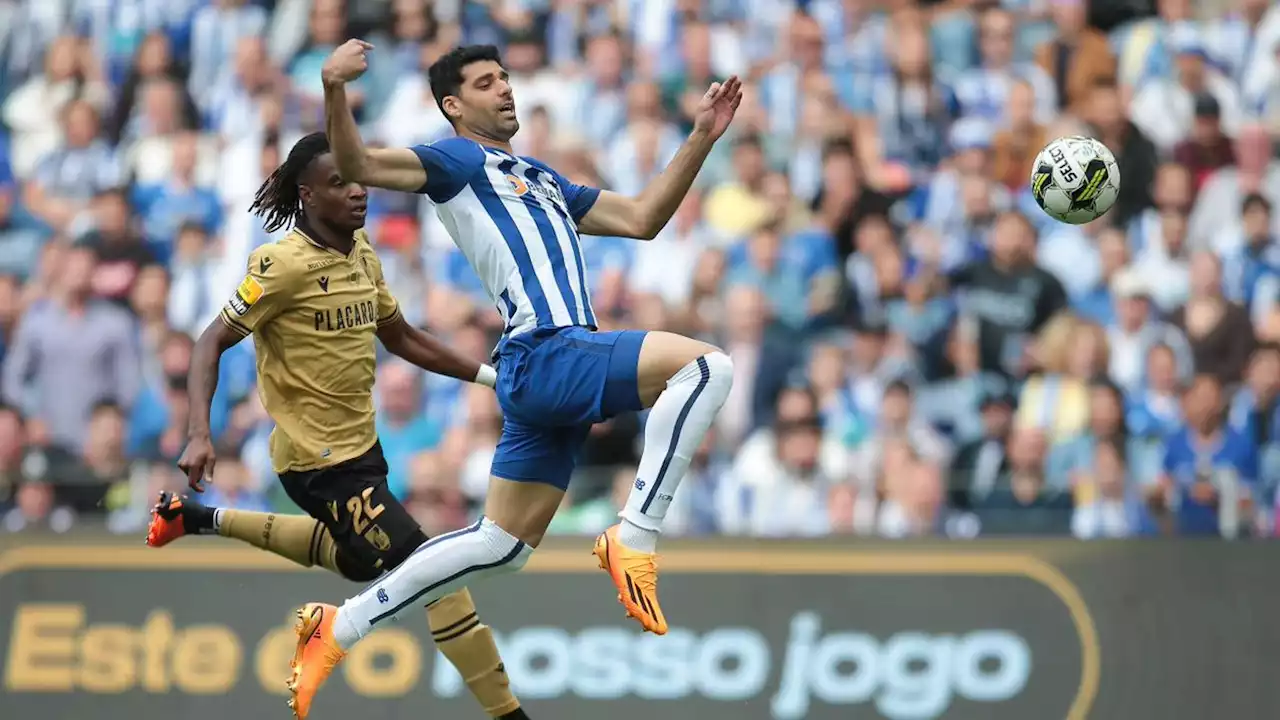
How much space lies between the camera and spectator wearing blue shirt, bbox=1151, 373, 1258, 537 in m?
12.8

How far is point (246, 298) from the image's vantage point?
9.59 metres

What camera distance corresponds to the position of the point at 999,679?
1205 cm

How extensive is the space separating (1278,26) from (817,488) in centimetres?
595

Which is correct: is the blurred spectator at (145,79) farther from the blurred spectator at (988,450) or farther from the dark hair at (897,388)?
the blurred spectator at (988,450)

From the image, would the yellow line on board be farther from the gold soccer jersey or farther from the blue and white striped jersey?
the blue and white striped jersey

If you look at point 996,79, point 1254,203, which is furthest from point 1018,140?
point 1254,203

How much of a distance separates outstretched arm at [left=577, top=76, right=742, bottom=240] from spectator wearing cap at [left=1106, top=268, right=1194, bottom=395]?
5814 mm

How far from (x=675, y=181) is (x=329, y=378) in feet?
6.48

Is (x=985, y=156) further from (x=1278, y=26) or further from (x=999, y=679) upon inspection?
(x=999, y=679)

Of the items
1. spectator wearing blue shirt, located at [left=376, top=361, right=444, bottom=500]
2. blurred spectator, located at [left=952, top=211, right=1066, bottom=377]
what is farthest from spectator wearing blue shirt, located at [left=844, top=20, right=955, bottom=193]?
spectator wearing blue shirt, located at [left=376, top=361, right=444, bottom=500]

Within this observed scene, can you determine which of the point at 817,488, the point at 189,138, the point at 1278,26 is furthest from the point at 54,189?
the point at 1278,26

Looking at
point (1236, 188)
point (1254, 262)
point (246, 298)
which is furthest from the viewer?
point (1236, 188)

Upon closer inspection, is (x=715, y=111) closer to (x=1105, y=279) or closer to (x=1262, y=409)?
(x=1262, y=409)

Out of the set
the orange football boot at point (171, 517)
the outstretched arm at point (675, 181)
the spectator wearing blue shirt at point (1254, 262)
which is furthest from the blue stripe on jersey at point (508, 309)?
the spectator wearing blue shirt at point (1254, 262)
